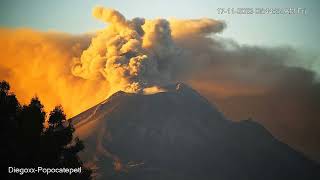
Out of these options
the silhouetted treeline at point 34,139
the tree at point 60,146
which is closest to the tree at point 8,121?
the silhouetted treeline at point 34,139

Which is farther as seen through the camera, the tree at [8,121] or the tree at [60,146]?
the tree at [60,146]

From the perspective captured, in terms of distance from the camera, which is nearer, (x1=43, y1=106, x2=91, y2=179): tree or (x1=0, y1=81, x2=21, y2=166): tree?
(x1=0, y1=81, x2=21, y2=166): tree

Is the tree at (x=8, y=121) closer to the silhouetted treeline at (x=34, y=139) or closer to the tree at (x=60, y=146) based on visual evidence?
the silhouetted treeline at (x=34, y=139)

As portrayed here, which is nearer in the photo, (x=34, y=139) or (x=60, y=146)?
(x=34, y=139)

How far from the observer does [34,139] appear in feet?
110

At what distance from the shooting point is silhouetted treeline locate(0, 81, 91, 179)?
103 feet

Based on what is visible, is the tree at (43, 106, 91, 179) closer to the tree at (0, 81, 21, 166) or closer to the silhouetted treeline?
the silhouetted treeline

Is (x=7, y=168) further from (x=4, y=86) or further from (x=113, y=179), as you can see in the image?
(x=113, y=179)

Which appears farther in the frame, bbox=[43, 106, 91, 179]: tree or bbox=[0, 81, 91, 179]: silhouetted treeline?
bbox=[43, 106, 91, 179]: tree

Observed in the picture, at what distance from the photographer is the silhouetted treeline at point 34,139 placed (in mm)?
31406

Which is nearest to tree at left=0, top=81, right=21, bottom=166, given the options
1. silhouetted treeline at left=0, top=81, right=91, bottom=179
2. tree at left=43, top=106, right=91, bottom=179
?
silhouetted treeline at left=0, top=81, right=91, bottom=179

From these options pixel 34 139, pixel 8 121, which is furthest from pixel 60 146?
pixel 8 121

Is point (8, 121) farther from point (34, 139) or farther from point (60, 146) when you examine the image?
point (60, 146)

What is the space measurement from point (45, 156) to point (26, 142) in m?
1.28
